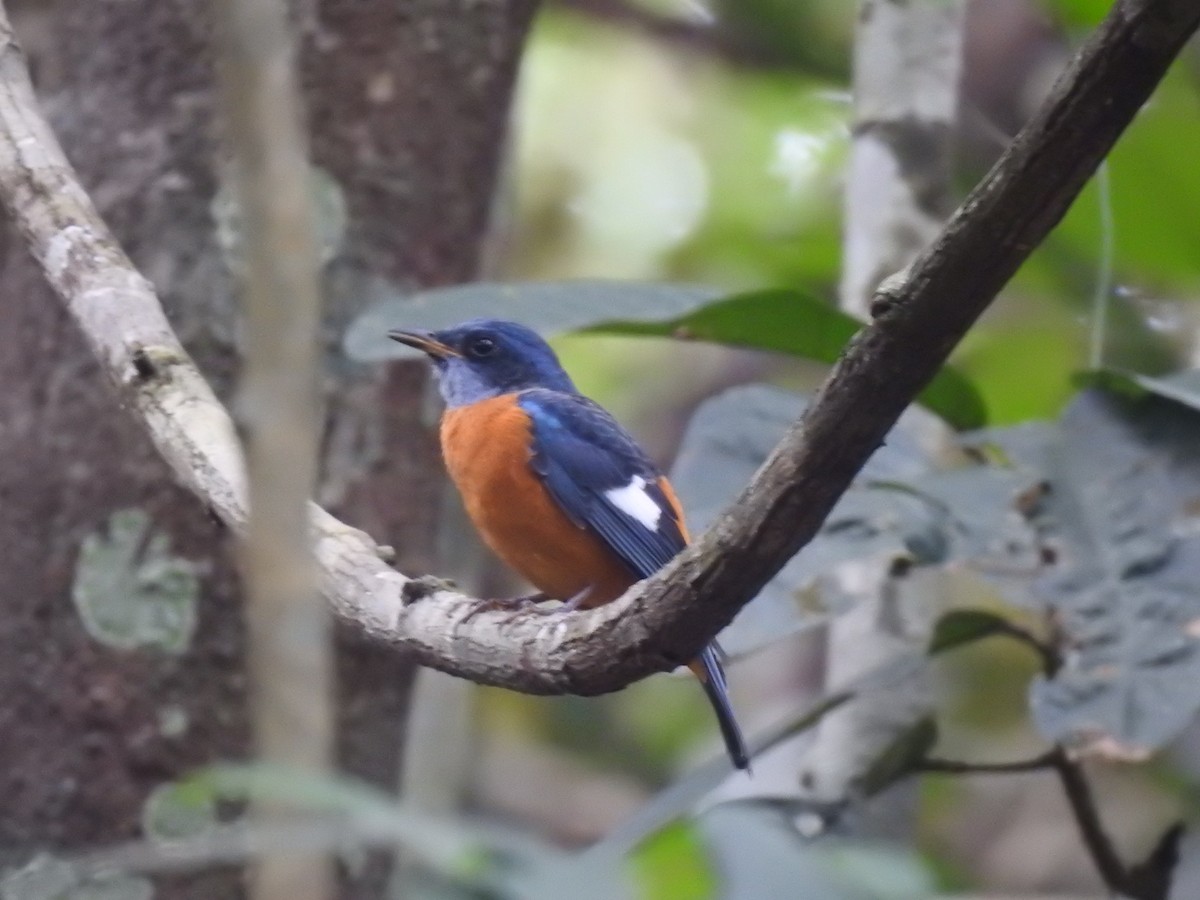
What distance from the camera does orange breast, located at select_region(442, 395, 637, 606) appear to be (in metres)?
4.36

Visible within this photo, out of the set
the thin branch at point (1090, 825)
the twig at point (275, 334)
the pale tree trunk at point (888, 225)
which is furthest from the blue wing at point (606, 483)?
the twig at point (275, 334)

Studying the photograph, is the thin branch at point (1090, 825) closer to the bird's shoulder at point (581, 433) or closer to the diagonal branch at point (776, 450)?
the bird's shoulder at point (581, 433)

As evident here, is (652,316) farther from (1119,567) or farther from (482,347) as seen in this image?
(1119,567)

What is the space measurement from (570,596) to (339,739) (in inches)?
28.8

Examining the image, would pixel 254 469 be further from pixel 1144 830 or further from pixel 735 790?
pixel 1144 830

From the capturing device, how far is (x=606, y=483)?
440 centimetres

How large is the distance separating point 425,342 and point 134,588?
1.03 meters

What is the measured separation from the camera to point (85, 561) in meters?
4.38

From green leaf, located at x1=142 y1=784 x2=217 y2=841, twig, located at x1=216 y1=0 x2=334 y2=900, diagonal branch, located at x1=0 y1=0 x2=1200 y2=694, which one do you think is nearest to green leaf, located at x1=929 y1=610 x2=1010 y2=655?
diagonal branch, located at x1=0 y1=0 x2=1200 y2=694

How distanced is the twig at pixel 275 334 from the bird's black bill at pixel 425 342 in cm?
268

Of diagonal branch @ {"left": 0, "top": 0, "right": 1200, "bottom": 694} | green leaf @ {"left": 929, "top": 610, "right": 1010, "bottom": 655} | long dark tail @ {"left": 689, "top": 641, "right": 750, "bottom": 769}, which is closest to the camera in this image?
diagonal branch @ {"left": 0, "top": 0, "right": 1200, "bottom": 694}

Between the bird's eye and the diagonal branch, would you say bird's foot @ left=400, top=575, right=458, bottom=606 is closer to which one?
the diagonal branch

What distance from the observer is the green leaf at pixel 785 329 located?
4242 mm

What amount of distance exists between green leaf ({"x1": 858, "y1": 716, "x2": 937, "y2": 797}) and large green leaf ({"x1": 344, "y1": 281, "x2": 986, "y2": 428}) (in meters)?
0.85
